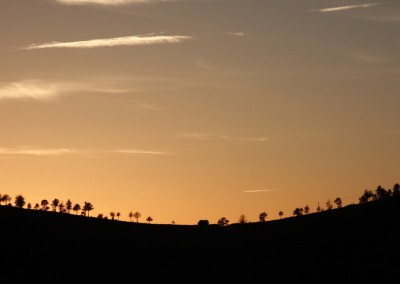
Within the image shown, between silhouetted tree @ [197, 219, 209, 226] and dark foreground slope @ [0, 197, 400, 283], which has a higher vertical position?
silhouetted tree @ [197, 219, 209, 226]

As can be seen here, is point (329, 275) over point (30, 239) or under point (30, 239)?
under

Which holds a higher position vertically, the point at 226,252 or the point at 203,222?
→ the point at 203,222

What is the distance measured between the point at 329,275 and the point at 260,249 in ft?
68.6

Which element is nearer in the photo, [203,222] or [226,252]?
[226,252]

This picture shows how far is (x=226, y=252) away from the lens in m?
109

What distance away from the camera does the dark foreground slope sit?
9112 cm

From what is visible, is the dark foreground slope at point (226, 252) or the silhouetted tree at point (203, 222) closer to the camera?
the dark foreground slope at point (226, 252)

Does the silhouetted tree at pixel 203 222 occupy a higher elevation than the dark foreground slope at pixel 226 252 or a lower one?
higher

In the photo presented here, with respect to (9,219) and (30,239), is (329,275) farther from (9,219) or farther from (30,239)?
(9,219)

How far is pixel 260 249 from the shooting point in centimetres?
10688

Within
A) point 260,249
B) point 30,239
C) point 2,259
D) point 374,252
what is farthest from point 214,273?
point 30,239

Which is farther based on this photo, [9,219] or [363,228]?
[9,219]

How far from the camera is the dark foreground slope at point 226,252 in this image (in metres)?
91.1

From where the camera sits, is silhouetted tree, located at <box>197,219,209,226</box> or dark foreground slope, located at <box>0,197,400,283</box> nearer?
dark foreground slope, located at <box>0,197,400,283</box>
